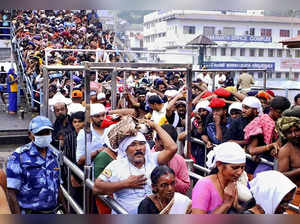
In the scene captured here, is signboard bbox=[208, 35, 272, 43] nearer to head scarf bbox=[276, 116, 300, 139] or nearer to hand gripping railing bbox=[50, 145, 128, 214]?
hand gripping railing bbox=[50, 145, 128, 214]

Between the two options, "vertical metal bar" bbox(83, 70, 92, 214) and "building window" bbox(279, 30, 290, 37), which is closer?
"vertical metal bar" bbox(83, 70, 92, 214)

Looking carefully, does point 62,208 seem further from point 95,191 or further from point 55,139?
point 55,139

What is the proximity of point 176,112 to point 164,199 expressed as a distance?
281 centimetres

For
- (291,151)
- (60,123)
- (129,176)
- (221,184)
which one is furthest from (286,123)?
(60,123)

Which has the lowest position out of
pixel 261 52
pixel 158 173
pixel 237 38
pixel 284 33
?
pixel 158 173

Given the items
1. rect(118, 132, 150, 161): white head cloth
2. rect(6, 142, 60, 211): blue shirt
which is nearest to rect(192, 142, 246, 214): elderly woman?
rect(118, 132, 150, 161): white head cloth

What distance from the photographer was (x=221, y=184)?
2.77m

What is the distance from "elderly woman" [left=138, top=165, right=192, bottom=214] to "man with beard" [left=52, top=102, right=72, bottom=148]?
8.34 ft

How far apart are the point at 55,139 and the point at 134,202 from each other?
2.50 meters

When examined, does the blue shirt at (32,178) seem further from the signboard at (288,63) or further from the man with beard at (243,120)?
the signboard at (288,63)

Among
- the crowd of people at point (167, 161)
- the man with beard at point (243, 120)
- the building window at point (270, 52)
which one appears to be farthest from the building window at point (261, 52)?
the man with beard at point (243, 120)

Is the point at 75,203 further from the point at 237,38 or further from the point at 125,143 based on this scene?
the point at 237,38

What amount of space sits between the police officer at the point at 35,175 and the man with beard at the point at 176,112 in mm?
2057

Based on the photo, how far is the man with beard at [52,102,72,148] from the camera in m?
5.39
